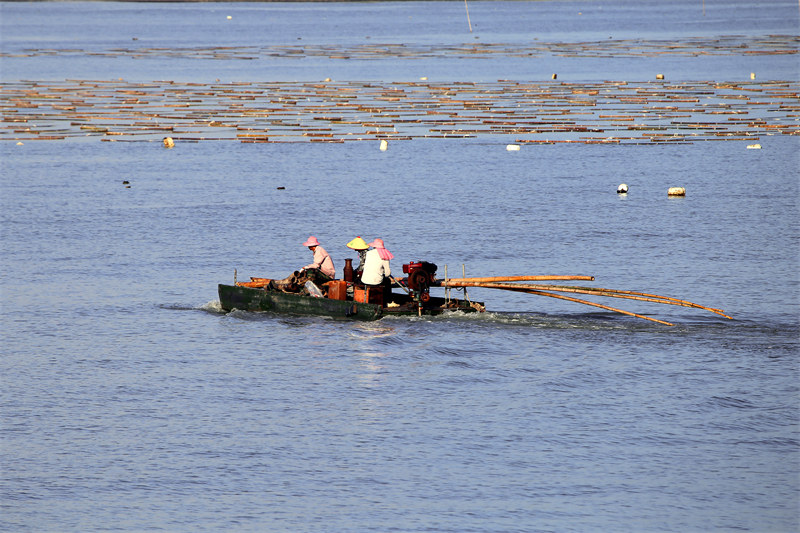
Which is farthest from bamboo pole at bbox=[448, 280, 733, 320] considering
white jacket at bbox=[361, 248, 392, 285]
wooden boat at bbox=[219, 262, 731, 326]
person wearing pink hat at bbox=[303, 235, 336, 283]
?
person wearing pink hat at bbox=[303, 235, 336, 283]

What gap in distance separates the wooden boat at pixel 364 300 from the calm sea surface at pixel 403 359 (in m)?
0.38

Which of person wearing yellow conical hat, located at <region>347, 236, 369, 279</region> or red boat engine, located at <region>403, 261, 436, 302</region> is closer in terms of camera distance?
red boat engine, located at <region>403, 261, 436, 302</region>

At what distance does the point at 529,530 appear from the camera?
17875 millimetres

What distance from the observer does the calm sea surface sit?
19328mm

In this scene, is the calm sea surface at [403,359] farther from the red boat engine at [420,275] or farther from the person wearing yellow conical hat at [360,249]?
the person wearing yellow conical hat at [360,249]

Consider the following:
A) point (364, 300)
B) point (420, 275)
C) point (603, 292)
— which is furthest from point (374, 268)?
point (603, 292)

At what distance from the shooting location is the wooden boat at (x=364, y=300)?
28172 mm

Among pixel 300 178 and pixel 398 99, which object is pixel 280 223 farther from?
pixel 398 99

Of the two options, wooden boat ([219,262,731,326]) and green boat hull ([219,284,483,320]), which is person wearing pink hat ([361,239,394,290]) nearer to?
wooden boat ([219,262,731,326])

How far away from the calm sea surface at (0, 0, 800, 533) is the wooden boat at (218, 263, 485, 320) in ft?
1.25

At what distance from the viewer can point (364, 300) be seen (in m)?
28.4

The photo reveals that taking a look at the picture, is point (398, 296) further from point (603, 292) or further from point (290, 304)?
point (603, 292)

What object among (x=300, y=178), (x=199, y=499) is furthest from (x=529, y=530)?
(x=300, y=178)

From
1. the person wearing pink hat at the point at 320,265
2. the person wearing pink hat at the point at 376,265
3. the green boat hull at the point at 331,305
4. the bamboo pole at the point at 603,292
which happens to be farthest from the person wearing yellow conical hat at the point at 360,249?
the bamboo pole at the point at 603,292
